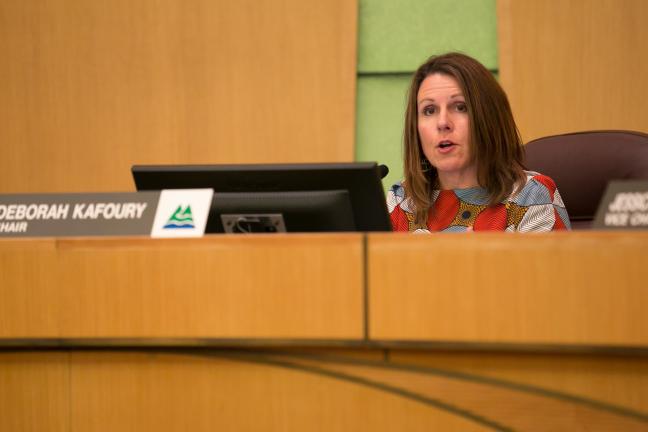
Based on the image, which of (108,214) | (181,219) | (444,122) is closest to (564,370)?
(181,219)

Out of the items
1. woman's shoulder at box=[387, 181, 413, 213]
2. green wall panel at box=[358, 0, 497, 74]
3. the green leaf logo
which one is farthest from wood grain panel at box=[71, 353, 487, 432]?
green wall panel at box=[358, 0, 497, 74]

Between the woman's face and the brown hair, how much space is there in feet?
0.07

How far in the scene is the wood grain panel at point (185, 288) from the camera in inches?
41.8

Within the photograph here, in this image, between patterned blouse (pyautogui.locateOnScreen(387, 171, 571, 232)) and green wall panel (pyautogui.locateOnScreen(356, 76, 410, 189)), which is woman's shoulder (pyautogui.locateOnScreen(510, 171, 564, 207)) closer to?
patterned blouse (pyautogui.locateOnScreen(387, 171, 571, 232))

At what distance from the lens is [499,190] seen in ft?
6.14

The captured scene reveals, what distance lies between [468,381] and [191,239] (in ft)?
1.36

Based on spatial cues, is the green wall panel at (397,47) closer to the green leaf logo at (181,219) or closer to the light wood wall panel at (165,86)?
the light wood wall panel at (165,86)

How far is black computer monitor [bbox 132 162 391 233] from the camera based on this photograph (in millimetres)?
1316

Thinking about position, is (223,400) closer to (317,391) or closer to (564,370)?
(317,391)

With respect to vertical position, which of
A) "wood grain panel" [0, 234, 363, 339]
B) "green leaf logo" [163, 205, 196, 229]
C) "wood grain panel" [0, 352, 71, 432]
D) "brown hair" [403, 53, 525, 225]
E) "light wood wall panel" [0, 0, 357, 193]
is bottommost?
"wood grain panel" [0, 352, 71, 432]

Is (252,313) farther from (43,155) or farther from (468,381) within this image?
(43,155)

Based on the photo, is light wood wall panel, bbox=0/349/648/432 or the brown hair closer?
light wood wall panel, bbox=0/349/648/432

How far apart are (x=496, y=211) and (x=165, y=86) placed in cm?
157

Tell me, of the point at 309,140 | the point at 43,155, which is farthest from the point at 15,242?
the point at 43,155
